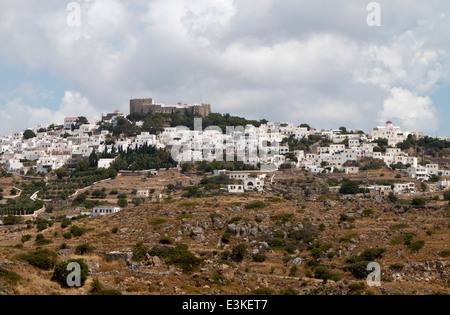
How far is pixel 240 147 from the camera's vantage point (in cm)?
8056

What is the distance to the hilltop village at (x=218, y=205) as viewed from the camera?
71.5 feet

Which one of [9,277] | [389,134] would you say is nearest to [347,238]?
[9,277]

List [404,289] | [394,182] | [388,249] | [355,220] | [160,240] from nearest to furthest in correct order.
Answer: [404,289] < [388,249] < [160,240] < [355,220] < [394,182]

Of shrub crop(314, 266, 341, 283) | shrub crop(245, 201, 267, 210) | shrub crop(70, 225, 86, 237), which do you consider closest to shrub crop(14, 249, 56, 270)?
shrub crop(70, 225, 86, 237)

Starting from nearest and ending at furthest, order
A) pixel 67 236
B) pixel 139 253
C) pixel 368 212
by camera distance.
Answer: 1. pixel 139 253
2. pixel 67 236
3. pixel 368 212

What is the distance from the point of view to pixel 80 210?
5238 cm

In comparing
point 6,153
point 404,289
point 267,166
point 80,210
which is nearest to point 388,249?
point 404,289

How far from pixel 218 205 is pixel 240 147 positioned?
4399cm

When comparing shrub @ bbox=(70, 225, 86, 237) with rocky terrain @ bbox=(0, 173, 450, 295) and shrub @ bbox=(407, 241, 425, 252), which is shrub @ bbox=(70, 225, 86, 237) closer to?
rocky terrain @ bbox=(0, 173, 450, 295)

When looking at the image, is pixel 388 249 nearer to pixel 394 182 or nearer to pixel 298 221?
pixel 298 221

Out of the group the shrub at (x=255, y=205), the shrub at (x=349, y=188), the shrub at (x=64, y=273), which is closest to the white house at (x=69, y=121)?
the shrub at (x=349, y=188)

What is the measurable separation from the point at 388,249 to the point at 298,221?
24.5ft

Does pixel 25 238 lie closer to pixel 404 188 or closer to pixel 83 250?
pixel 83 250

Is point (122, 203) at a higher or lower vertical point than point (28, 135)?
lower
